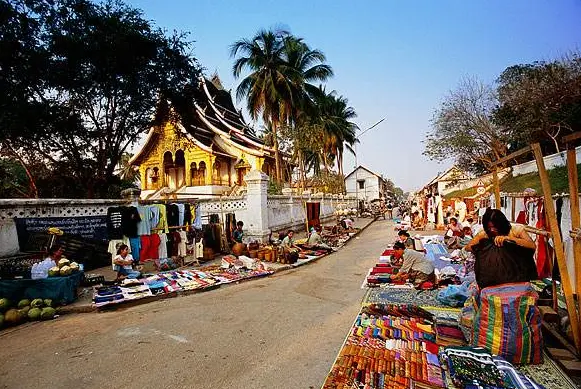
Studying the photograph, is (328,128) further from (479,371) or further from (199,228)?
(479,371)

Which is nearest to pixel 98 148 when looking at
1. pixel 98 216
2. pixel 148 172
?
pixel 98 216

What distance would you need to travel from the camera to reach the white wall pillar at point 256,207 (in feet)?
40.8

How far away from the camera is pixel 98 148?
40.7 feet

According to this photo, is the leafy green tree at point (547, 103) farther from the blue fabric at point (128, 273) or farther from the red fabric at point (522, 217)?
the blue fabric at point (128, 273)

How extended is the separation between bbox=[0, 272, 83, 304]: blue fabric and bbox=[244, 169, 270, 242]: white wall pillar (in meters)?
6.84

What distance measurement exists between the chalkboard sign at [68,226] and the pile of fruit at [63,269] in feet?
6.13

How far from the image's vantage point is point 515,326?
349 cm

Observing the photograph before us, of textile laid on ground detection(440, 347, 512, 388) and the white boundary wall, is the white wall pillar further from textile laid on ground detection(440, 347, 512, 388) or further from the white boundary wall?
textile laid on ground detection(440, 347, 512, 388)

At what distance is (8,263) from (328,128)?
94.7 ft

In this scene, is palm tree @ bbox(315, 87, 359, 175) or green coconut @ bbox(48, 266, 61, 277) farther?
palm tree @ bbox(315, 87, 359, 175)

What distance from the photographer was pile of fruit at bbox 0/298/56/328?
5344mm

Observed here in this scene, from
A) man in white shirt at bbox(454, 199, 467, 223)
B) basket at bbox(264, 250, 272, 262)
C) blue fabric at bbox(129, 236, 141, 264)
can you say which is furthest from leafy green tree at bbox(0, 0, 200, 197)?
man in white shirt at bbox(454, 199, 467, 223)

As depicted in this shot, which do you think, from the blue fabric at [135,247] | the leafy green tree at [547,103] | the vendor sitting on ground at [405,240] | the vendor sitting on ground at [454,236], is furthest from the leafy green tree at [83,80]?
the leafy green tree at [547,103]

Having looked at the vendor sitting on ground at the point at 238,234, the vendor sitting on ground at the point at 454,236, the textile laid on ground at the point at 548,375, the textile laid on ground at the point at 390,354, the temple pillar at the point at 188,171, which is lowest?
the textile laid on ground at the point at 548,375
